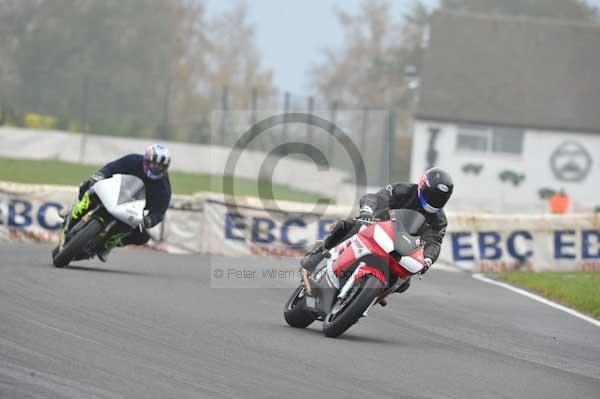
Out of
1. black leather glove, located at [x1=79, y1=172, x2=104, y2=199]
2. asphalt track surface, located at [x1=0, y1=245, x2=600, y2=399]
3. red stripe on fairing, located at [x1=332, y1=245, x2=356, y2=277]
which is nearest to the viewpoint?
asphalt track surface, located at [x1=0, y1=245, x2=600, y2=399]

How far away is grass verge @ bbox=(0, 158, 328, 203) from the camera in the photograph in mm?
31766

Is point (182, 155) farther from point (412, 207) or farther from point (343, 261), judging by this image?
point (343, 261)

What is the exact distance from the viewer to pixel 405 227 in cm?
1053

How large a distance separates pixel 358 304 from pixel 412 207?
1.35 metres

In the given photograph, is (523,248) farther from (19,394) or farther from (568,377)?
(19,394)

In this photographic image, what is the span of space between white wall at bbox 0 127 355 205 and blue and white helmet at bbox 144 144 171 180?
2177 cm

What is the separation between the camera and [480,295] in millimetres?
16781

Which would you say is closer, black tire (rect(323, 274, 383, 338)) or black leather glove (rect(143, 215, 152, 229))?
black tire (rect(323, 274, 383, 338))

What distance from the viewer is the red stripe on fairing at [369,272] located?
1027 centimetres

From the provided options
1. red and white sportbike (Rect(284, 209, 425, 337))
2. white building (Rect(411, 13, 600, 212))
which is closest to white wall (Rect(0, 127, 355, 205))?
white building (Rect(411, 13, 600, 212))

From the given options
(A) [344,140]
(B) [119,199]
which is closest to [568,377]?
(B) [119,199]

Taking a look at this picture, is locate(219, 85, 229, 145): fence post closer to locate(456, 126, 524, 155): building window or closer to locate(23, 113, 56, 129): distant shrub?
locate(23, 113, 56, 129): distant shrub

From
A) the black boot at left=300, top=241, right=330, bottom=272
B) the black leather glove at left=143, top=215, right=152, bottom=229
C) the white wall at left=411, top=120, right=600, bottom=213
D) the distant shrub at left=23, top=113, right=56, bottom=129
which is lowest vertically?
the white wall at left=411, top=120, right=600, bottom=213

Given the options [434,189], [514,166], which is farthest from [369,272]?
[514,166]
